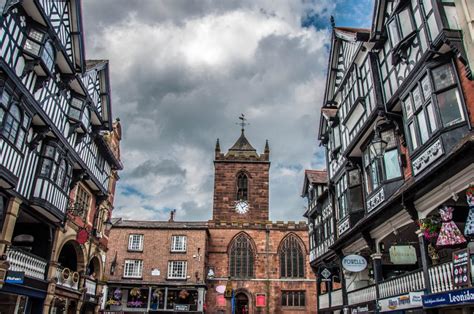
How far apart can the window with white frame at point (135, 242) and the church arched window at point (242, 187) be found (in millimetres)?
12562

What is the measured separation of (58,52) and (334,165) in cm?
1465

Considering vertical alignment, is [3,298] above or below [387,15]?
below

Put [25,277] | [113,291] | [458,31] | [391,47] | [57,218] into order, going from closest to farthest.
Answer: [458,31] → [391,47] → [25,277] → [57,218] → [113,291]

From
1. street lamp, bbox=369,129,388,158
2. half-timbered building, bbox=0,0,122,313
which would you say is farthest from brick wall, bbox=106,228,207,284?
street lamp, bbox=369,129,388,158

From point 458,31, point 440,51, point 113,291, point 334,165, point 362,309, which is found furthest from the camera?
point 113,291

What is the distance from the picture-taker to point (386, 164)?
14.6m

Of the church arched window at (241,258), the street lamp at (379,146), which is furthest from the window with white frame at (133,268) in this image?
the street lamp at (379,146)

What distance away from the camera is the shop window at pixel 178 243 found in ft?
125

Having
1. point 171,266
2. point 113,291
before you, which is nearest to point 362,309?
point 171,266

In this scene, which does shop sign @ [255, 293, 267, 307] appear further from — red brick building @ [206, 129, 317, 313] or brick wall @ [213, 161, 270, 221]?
brick wall @ [213, 161, 270, 221]

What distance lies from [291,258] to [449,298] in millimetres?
31534

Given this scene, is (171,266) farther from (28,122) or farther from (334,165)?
(28,122)

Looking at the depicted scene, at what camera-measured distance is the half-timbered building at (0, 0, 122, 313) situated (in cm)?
1383

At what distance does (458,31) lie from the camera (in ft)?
34.5
